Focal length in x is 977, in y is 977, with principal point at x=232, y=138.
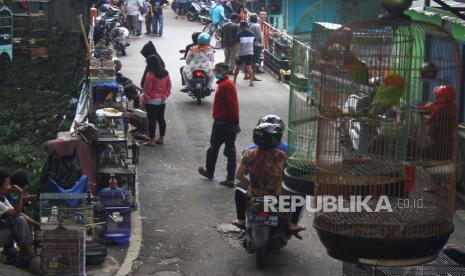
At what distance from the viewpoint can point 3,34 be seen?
2169 cm

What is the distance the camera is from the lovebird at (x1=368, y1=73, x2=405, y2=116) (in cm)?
814

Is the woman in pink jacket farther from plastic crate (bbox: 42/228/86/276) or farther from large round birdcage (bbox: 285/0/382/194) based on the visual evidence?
plastic crate (bbox: 42/228/86/276)

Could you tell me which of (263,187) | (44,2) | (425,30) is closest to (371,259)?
(425,30)

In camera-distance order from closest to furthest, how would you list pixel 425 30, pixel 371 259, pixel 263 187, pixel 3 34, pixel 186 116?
1. pixel 371 259
2. pixel 425 30
3. pixel 263 187
4. pixel 186 116
5. pixel 3 34

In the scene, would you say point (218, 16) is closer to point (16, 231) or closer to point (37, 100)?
point (37, 100)

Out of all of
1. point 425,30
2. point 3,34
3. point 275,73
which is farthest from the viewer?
point 275,73

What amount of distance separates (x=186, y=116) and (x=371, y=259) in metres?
12.3

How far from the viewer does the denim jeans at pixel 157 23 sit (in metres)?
34.2

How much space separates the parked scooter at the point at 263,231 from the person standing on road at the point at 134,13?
2252 centimetres

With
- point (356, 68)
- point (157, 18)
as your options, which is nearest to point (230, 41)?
point (157, 18)

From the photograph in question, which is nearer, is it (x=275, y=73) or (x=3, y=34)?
(x=3, y=34)

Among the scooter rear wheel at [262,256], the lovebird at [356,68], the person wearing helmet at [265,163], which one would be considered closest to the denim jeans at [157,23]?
the person wearing helmet at [265,163]

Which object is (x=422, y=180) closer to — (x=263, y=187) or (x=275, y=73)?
(x=263, y=187)

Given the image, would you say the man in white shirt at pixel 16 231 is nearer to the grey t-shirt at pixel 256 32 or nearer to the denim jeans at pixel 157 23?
the grey t-shirt at pixel 256 32
